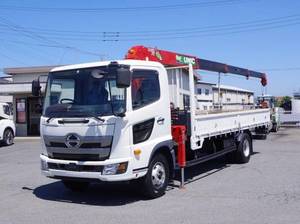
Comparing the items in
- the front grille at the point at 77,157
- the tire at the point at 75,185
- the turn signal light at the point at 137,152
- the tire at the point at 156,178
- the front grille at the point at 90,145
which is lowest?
the tire at the point at 75,185

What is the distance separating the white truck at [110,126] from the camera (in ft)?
25.6

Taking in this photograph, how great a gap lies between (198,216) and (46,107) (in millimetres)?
3691

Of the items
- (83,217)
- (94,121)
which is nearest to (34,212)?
(83,217)

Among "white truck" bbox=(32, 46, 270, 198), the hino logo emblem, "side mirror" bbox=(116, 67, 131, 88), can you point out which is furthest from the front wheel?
"side mirror" bbox=(116, 67, 131, 88)

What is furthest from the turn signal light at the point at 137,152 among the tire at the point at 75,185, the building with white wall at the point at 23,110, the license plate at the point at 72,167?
the building with white wall at the point at 23,110

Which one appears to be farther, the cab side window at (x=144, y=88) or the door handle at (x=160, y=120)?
the door handle at (x=160, y=120)

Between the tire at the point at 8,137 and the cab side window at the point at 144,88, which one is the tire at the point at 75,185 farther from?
the tire at the point at 8,137

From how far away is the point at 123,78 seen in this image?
24.6ft

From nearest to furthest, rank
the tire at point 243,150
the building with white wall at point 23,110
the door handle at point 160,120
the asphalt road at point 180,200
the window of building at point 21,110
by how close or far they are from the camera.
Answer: the asphalt road at point 180,200 → the door handle at point 160,120 → the tire at point 243,150 → the building with white wall at point 23,110 → the window of building at point 21,110

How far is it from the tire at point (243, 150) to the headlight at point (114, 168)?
19.1 ft

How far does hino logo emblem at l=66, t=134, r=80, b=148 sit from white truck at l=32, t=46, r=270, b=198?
18mm

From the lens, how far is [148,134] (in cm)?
838

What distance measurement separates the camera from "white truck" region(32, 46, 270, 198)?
25.6 feet

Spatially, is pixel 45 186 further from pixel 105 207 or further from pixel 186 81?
pixel 186 81
